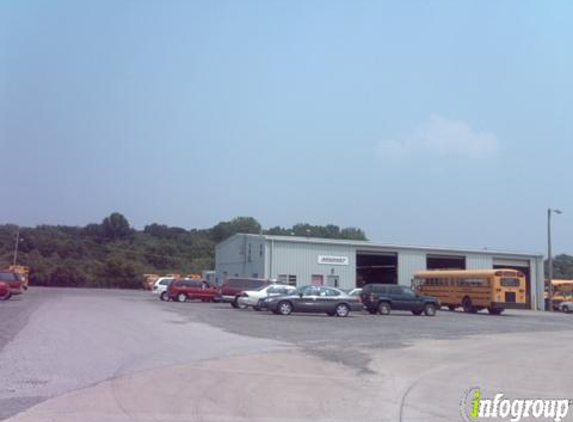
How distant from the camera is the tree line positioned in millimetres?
89875

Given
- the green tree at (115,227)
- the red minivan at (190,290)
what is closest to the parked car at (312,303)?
the red minivan at (190,290)

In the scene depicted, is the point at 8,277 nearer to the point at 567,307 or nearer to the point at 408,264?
the point at 408,264

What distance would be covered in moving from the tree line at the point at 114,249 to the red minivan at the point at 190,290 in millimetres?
46800

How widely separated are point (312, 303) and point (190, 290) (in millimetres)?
15200

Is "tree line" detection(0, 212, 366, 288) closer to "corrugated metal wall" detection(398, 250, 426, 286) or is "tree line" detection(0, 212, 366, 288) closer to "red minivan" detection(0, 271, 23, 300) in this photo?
"corrugated metal wall" detection(398, 250, 426, 286)

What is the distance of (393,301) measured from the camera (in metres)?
36.9

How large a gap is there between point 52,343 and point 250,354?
4.91 meters

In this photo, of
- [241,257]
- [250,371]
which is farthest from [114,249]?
[250,371]

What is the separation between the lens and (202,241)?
123 metres

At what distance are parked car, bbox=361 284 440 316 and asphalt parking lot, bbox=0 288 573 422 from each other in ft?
45.5

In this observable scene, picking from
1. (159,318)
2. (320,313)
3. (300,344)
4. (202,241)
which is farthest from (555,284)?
(202,241)

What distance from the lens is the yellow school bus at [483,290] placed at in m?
41.1

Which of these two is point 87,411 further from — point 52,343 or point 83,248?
point 83,248

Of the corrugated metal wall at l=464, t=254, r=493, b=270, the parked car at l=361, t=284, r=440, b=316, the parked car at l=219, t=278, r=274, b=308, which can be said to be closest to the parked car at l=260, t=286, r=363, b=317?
the parked car at l=361, t=284, r=440, b=316
